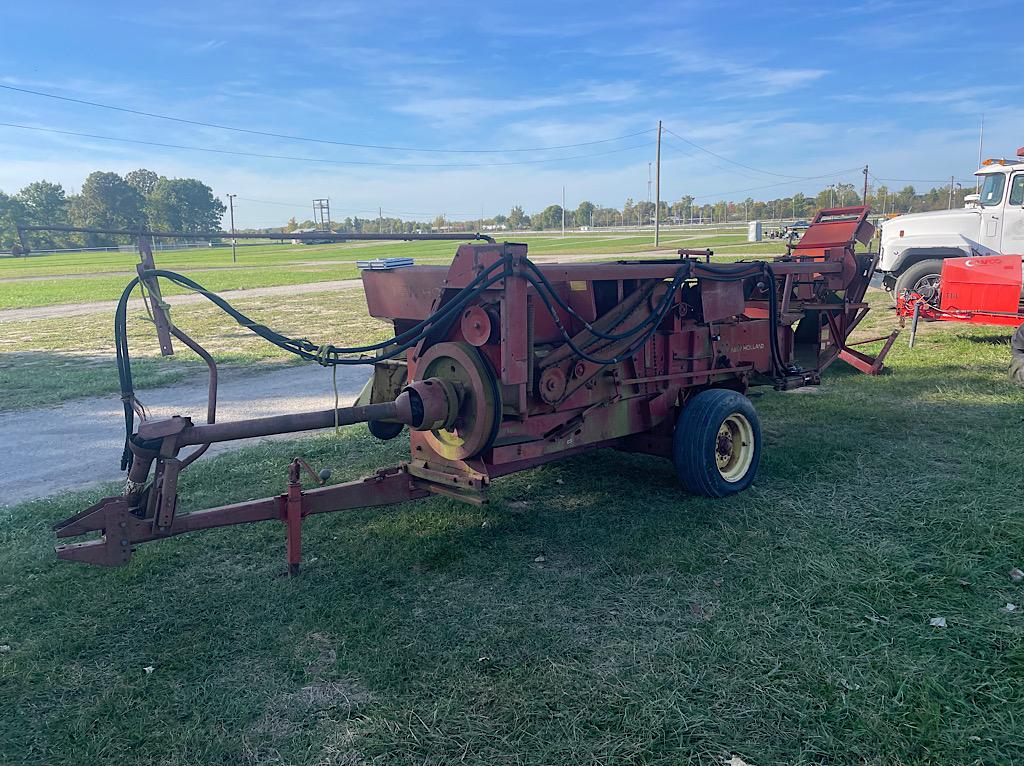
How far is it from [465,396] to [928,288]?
11.8 m

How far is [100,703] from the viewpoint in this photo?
319 cm

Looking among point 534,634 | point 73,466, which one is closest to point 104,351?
point 73,466

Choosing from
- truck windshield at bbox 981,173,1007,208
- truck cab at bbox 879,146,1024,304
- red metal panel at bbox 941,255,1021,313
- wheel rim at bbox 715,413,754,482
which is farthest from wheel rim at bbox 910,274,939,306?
wheel rim at bbox 715,413,754,482

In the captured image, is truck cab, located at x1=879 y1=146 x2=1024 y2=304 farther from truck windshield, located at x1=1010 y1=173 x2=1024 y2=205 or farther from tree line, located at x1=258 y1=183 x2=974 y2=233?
tree line, located at x1=258 y1=183 x2=974 y2=233

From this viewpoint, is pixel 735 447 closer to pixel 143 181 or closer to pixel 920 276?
pixel 920 276

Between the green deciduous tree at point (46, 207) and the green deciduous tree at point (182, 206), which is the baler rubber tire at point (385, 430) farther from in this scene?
the green deciduous tree at point (182, 206)

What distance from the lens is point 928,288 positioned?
13.2 meters

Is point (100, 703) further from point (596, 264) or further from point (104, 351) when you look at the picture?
point (104, 351)

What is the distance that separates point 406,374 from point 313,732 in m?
2.79

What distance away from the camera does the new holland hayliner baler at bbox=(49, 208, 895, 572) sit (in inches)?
155

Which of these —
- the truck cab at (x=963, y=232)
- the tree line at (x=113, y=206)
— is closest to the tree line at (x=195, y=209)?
the tree line at (x=113, y=206)

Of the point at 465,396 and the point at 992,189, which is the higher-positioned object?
the point at 992,189

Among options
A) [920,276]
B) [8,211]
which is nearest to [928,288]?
[920,276]

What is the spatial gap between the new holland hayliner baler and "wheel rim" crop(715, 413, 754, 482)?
12 mm
